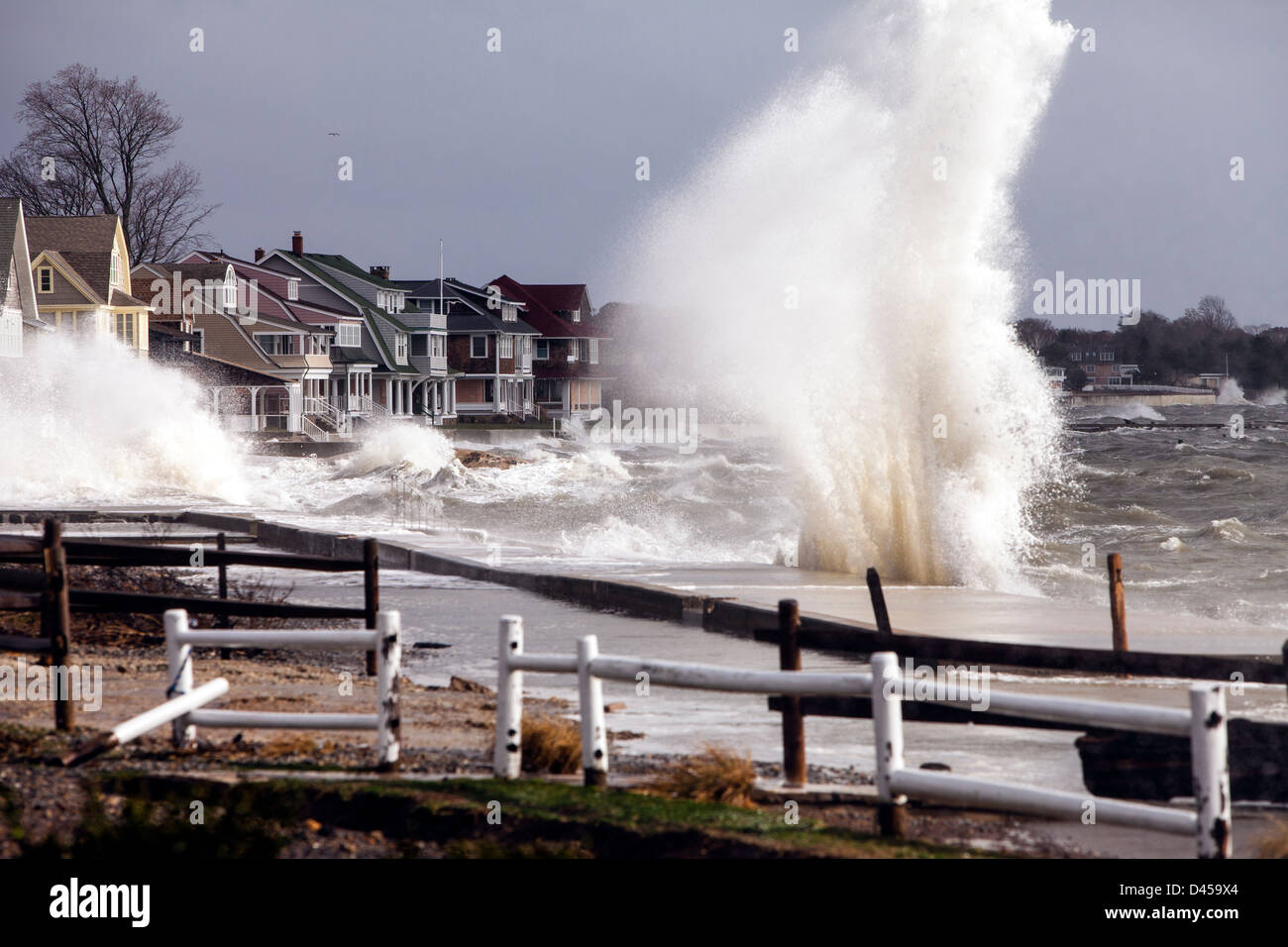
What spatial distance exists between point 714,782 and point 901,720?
873mm

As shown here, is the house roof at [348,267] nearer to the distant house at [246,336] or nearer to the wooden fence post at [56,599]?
the distant house at [246,336]

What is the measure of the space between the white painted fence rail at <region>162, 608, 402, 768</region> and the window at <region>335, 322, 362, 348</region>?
221 ft

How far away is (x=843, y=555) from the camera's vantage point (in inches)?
798

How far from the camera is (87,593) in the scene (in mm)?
9805

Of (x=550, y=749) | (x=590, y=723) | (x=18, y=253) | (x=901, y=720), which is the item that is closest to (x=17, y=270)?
(x=18, y=253)

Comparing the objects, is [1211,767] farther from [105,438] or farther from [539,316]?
[539,316]

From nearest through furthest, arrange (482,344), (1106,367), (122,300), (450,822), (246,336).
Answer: (450,822)
(122,300)
(246,336)
(482,344)
(1106,367)

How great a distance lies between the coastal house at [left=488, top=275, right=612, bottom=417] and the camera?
94.8m

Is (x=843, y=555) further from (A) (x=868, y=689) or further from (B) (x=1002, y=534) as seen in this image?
(A) (x=868, y=689)

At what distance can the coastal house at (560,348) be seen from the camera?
9481 cm

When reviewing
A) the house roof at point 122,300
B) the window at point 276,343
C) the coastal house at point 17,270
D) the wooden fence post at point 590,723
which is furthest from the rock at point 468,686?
the window at point 276,343

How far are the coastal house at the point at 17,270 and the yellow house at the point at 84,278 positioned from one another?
141cm
